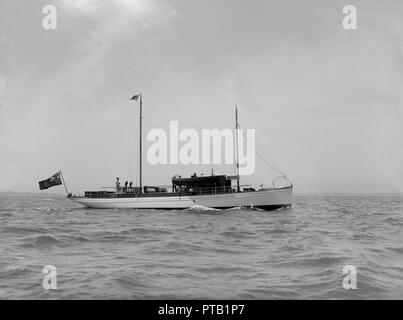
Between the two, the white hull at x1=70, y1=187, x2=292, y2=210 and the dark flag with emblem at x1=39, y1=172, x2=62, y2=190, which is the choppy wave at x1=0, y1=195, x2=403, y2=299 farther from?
the dark flag with emblem at x1=39, y1=172, x2=62, y2=190

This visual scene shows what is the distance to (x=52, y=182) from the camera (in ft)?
182

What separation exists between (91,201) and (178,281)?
5553 centimetres

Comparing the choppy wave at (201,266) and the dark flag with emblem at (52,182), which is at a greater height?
the dark flag with emblem at (52,182)

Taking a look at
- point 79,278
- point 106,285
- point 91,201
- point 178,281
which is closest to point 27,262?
point 79,278

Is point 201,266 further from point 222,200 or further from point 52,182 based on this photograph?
point 52,182

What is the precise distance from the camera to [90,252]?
18141mm

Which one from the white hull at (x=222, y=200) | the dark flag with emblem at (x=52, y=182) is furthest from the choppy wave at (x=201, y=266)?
the dark flag with emblem at (x=52, y=182)

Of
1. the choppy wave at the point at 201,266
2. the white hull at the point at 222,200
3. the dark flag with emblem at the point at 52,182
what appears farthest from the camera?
the dark flag with emblem at the point at 52,182

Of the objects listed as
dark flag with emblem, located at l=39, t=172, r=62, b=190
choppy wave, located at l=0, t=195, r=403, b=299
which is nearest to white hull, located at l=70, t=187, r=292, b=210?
dark flag with emblem, located at l=39, t=172, r=62, b=190

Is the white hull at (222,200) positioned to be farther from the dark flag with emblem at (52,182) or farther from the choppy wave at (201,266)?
the choppy wave at (201,266)

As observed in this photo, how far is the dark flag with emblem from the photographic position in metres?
55.0

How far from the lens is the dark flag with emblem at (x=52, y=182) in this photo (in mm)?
54956

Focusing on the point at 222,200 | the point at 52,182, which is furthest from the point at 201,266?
the point at 52,182

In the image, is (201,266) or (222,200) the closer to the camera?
(201,266)
